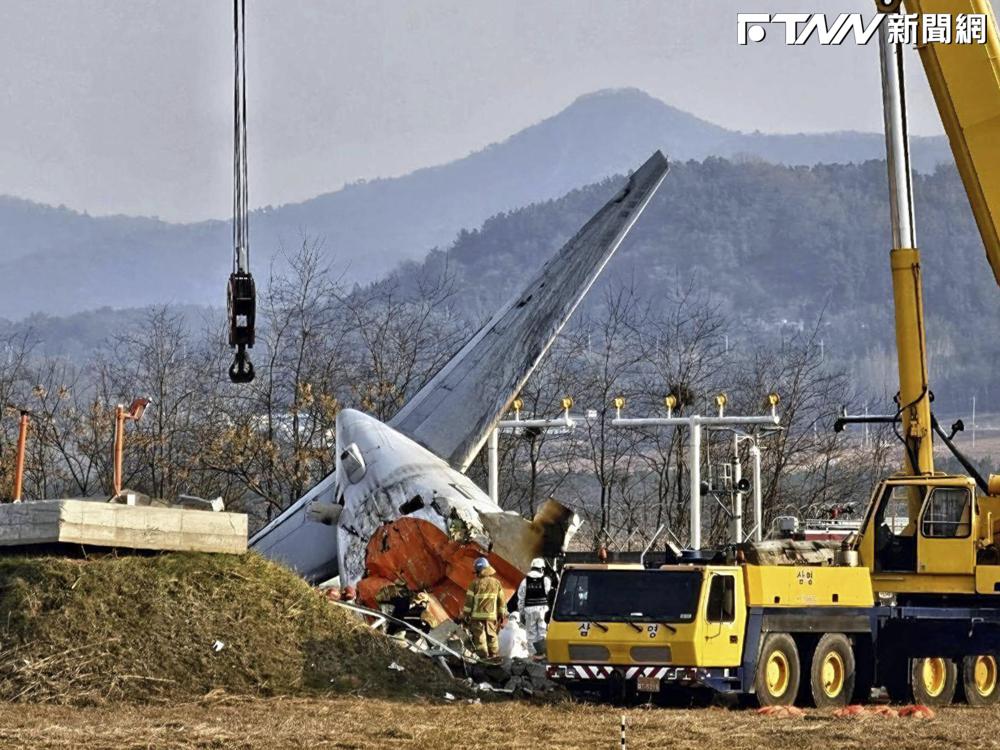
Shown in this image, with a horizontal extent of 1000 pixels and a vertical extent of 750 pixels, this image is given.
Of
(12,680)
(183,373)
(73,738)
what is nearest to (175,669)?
(12,680)

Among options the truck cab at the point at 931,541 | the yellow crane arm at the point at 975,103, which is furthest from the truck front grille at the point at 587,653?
the yellow crane arm at the point at 975,103

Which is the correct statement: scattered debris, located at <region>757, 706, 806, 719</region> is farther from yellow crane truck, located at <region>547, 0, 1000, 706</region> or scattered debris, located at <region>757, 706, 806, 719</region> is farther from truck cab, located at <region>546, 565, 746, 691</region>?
truck cab, located at <region>546, 565, 746, 691</region>

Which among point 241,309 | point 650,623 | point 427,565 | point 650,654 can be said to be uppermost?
point 241,309

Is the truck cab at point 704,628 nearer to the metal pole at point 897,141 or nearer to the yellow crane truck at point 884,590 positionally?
the yellow crane truck at point 884,590

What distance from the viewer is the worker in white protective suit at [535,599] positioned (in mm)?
27859

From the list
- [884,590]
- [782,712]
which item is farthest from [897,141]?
[782,712]

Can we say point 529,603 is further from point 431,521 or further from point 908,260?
point 908,260

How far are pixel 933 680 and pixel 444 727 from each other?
7935 mm

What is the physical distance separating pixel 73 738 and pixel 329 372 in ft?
149

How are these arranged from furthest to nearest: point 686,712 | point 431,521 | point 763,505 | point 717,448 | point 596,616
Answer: point 717,448 < point 763,505 < point 431,521 < point 596,616 < point 686,712

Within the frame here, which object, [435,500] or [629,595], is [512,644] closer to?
[629,595]

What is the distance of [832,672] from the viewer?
22266mm

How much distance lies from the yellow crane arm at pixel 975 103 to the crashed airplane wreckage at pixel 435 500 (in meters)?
8.71

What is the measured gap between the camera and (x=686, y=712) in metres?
20.3
